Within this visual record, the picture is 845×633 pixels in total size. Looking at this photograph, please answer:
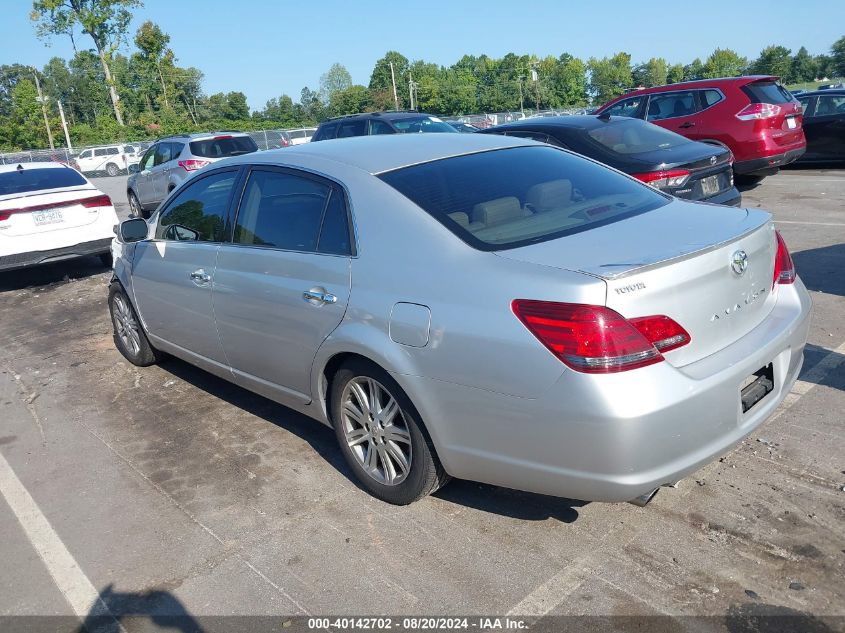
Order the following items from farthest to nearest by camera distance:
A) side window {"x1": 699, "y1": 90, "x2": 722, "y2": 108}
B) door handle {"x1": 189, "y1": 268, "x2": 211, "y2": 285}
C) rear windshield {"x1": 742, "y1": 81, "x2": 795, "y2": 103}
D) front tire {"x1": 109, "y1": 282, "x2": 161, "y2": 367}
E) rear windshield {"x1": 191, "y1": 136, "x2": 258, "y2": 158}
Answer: rear windshield {"x1": 191, "y1": 136, "x2": 258, "y2": 158}, side window {"x1": 699, "y1": 90, "x2": 722, "y2": 108}, rear windshield {"x1": 742, "y1": 81, "x2": 795, "y2": 103}, front tire {"x1": 109, "y1": 282, "x2": 161, "y2": 367}, door handle {"x1": 189, "y1": 268, "x2": 211, "y2": 285}

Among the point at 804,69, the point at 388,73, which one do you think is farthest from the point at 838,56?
the point at 388,73

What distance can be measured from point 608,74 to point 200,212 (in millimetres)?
119671

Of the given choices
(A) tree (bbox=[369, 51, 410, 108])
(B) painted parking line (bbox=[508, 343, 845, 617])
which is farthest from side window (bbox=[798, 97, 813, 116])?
(A) tree (bbox=[369, 51, 410, 108])

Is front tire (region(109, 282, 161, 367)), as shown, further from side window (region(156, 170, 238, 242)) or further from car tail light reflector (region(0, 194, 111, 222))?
car tail light reflector (region(0, 194, 111, 222))

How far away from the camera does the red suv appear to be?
38.3 feet

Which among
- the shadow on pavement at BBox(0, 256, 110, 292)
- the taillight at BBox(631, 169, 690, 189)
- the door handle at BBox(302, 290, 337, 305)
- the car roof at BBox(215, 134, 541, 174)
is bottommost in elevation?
the shadow on pavement at BBox(0, 256, 110, 292)

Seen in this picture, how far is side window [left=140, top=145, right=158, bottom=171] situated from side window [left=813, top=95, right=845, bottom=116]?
13.0 meters

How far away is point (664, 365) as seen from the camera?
2.79 metres

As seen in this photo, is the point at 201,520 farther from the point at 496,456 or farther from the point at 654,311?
the point at 654,311

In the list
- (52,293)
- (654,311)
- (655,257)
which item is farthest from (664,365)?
(52,293)

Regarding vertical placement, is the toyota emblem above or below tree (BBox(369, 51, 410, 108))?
below

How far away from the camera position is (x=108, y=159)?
40969mm

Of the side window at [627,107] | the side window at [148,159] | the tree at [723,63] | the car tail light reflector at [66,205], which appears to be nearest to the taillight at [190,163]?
the side window at [148,159]

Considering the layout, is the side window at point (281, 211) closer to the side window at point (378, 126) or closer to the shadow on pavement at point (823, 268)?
the shadow on pavement at point (823, 268)
